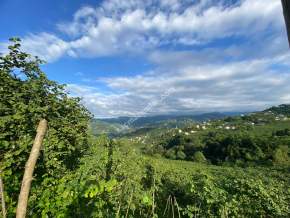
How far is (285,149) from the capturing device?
8569cm

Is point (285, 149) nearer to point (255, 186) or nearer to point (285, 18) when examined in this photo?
point (255, 186)

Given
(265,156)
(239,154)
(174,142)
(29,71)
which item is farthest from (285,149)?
(29,71)

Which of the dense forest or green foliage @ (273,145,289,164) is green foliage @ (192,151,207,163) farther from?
the dense forest

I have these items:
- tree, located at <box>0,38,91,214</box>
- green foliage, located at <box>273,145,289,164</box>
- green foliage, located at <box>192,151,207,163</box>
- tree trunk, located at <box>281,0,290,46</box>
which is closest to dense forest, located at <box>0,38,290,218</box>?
tree, located at <box>0,38,91,214</box>

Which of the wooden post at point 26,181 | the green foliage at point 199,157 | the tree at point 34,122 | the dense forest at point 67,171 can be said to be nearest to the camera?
the wooden post at point 26,181

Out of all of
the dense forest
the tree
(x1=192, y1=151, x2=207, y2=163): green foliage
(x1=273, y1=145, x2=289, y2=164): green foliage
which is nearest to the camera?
the dense forest

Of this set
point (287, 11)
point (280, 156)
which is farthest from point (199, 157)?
point (287, 11)

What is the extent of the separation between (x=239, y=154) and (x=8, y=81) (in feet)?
315

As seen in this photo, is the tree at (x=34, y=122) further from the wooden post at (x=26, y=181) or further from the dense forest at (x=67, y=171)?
the wooden post at (x=26, y=181)

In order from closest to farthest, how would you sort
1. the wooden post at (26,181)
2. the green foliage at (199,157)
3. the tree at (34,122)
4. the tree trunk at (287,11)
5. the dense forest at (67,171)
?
the tree trunk at (287,11) < the wooden post at (26,181) < the dense forest at (67,171) < the tree at (34,122) < the green foliage at (199,157)

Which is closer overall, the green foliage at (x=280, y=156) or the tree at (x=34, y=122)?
the tree at (x=34, y=122)

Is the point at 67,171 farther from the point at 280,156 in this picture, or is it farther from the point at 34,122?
the point at 280,156

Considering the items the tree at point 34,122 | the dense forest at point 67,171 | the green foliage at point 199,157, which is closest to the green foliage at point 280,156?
the green foliage at point 199,157

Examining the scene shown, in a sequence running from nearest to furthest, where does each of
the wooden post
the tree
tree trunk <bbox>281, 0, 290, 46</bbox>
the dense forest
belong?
1. tree trunk <bbox>281, 0, 290, 46</bbox>
2. the wooden post
3. the dense forest
4. the tree
